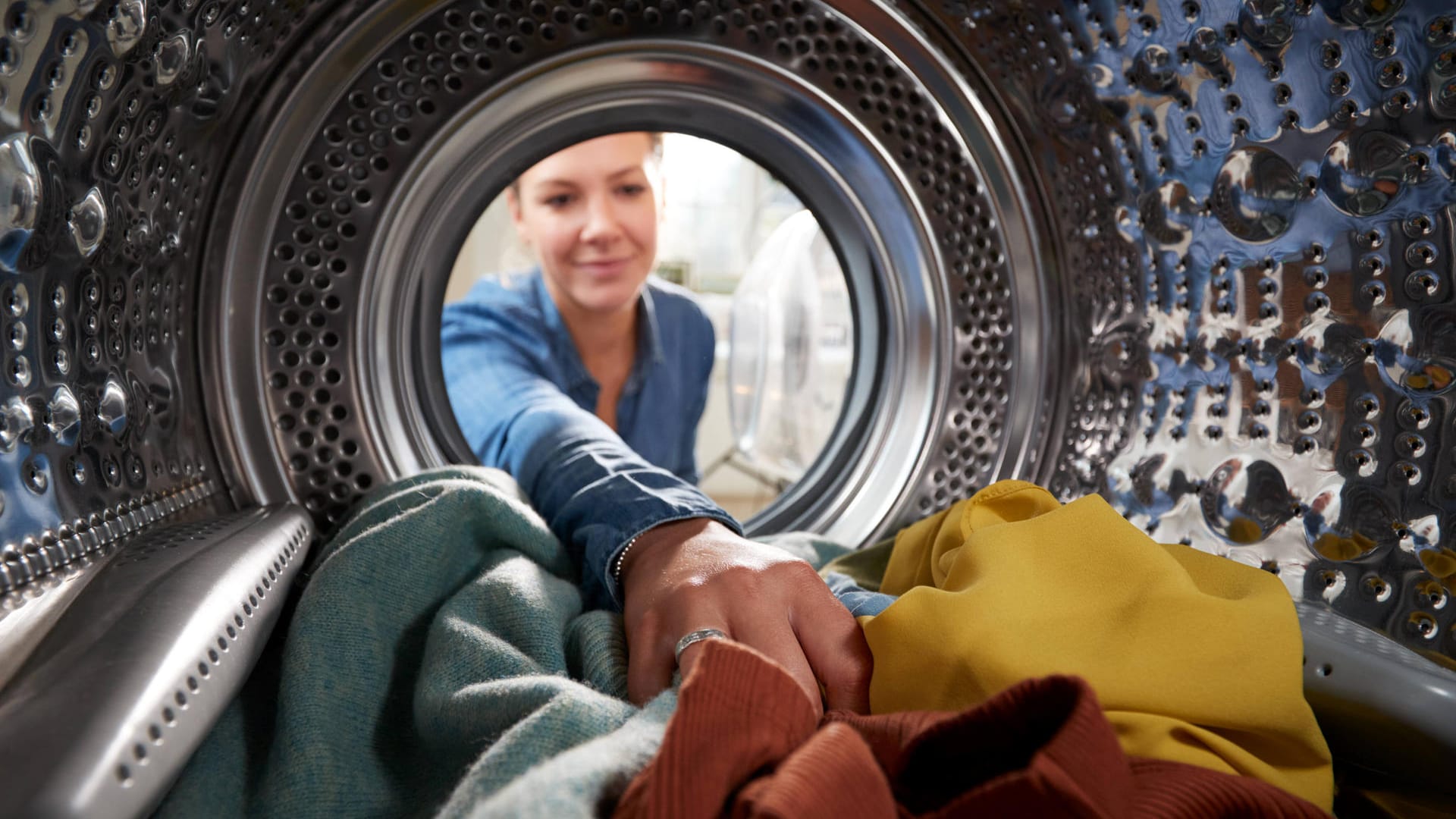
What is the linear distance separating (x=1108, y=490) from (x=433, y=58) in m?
0.60

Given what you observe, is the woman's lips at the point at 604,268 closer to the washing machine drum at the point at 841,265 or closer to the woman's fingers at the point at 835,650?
the washing machine drum at the point at 841,265

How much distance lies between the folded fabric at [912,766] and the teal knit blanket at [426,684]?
37 millimetres

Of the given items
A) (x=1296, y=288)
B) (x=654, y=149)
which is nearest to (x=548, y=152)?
(x=654, y=149)

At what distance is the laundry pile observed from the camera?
12.2 inches

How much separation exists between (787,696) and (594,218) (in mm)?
891

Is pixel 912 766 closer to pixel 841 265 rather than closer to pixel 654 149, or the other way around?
pixel 841 265

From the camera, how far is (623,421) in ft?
4.05

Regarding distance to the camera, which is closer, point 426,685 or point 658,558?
point 426,685

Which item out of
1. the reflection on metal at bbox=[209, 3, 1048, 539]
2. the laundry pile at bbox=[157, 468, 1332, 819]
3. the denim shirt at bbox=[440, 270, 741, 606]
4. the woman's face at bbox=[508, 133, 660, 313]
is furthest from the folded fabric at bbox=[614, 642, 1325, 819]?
the woman's face at bbox=[508, 133, 660, 313]

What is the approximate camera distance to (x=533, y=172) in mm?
1056

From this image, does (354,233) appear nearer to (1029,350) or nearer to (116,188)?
(116,188)

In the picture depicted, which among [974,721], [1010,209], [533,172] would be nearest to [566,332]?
[533,172]

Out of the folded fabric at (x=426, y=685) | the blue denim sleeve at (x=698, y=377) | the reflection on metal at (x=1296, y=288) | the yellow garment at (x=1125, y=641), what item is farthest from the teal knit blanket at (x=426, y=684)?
the blue denim sleeve at (x=698, y=377)

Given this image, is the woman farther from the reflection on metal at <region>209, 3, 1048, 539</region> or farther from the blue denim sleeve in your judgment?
the reflection on metal at <region>209, 3, 1048, 539</region>
